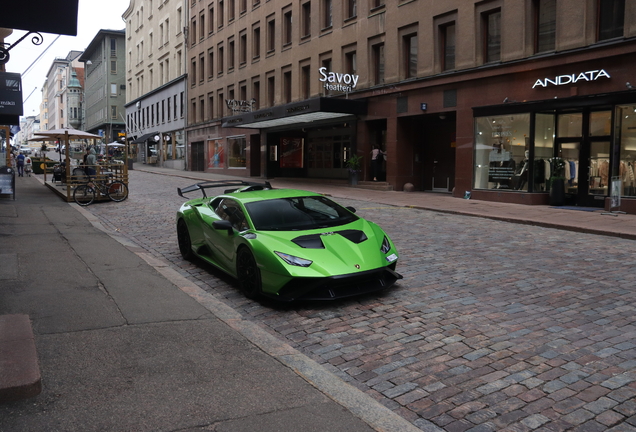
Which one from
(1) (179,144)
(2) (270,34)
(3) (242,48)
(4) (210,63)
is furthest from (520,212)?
(1) (179,144)

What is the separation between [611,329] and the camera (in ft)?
18.6

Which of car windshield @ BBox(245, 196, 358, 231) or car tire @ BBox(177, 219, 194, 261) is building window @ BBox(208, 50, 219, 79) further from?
car windshield @ BBox(245, 196, 358, 231)

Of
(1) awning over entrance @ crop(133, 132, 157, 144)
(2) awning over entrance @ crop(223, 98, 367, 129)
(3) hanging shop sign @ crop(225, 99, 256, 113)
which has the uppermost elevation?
(3) hanging shop sign @ crop(225, 99, 256, 113)

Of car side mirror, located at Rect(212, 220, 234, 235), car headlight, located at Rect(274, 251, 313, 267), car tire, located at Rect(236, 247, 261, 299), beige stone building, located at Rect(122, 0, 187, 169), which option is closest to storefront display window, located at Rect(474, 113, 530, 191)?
car side mirror, located at Rect(212, 220, 234, 235)

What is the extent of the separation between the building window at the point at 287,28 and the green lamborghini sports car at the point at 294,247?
27.9 m

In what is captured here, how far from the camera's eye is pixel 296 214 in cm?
768

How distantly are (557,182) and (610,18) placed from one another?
5013 millimetres

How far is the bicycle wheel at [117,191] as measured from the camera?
20297 millimetres

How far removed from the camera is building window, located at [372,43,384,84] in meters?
26.6

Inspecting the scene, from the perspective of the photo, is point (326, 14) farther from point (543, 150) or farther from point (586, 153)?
point (586, 153)

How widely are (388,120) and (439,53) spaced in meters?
3.81

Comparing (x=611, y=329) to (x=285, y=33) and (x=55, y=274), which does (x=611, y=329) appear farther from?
(x=285, y=33)

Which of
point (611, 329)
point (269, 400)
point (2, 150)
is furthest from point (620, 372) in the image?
point (2, 150)

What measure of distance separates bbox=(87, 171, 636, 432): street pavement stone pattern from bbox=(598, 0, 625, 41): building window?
9.16 m
